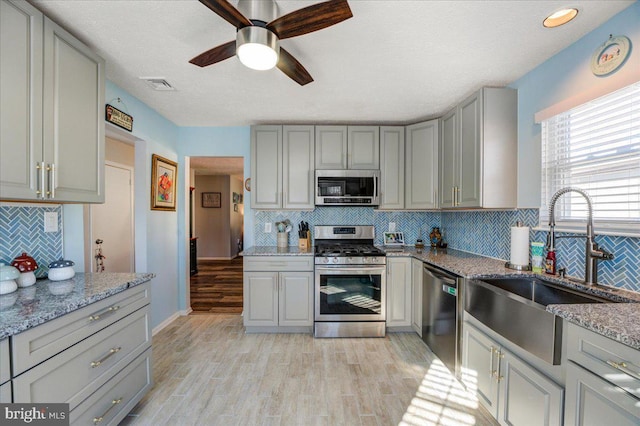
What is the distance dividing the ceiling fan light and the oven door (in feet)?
6.80

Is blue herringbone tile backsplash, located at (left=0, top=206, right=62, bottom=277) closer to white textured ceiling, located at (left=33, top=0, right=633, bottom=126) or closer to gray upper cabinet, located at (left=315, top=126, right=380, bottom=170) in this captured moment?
white textured ceiling, located at (left=33, top=0, right=633, bottom=126)

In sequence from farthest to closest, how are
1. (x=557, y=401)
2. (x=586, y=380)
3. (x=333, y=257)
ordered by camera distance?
(x=333, y=257), (x=557, y=401), (x=586, y=380)

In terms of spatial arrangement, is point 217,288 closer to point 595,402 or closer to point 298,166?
point 298,166

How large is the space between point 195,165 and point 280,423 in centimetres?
543

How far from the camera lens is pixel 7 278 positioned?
1.39 metres

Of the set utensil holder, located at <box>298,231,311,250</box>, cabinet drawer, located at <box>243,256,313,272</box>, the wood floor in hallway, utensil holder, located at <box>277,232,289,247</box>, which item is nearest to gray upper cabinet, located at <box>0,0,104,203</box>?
cabinet drawer, located at <box>243,256,313,272</box>

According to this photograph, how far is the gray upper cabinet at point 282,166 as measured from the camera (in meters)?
3.25

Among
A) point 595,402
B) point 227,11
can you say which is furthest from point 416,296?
point 227,11

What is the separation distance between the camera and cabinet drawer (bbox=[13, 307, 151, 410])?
3.74 feet

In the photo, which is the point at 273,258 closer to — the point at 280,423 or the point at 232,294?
the point at 280,423

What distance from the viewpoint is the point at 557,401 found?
47.9 inches

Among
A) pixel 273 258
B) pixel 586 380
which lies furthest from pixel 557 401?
pixel 273 258

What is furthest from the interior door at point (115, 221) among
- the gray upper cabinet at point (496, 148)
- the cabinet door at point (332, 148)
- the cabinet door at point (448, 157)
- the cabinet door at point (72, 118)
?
the gray upper cabinet at point (496, 148)

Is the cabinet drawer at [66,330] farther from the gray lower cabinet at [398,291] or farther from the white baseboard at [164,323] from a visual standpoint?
the gray lower cabinet at [398,291]
